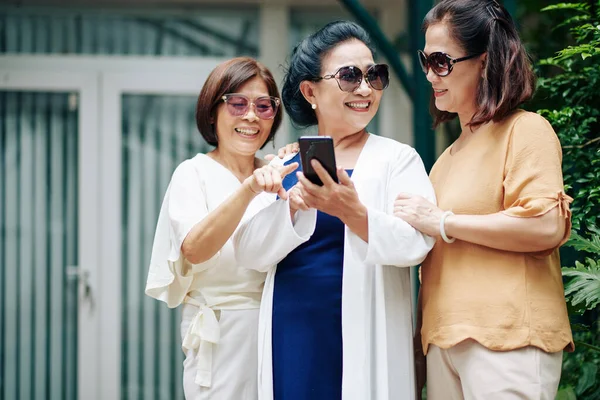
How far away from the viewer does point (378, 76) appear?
2.66m

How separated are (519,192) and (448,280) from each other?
33cm

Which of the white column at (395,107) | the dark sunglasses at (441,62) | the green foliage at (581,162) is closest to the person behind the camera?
the dark sunglasses at (441,62)

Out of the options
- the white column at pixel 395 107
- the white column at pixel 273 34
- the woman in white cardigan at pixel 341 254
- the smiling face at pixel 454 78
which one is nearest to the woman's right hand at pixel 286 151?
the woman in white cardigan at pixel 341 254

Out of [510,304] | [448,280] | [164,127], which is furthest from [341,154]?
[164,127]

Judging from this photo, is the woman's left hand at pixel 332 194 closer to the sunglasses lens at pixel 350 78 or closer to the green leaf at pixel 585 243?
the sunglasses lens at pixel 350 78

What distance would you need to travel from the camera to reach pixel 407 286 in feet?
8.45

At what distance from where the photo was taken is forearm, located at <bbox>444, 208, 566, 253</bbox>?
2.25 meters

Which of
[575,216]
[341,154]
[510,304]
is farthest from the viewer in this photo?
[575,216]

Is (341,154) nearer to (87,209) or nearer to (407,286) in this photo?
(407,286)

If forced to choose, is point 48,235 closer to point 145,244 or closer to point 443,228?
point 145,244

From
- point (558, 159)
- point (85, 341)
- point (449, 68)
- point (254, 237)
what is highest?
point (449, 68)

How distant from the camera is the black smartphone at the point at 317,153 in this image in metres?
2.24

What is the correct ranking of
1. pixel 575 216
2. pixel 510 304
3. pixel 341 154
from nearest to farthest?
pixel 510 304 < pixel 341 154 < pixel 575 216

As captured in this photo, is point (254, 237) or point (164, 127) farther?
point (164, 127)
